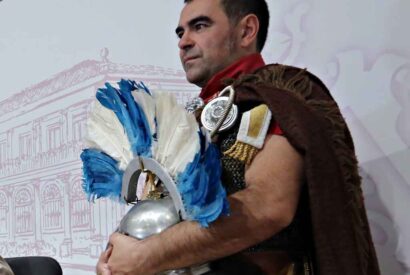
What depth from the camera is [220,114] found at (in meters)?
1.15

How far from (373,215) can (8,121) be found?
161 cm

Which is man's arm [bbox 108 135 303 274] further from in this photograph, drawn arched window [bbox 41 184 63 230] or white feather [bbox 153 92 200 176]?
drawn arched window [bbox 41 184 63 230]

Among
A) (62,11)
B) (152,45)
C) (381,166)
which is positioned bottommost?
(381,166)

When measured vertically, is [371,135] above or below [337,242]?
above

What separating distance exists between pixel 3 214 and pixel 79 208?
0.56 meters

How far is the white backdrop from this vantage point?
4.36 feet

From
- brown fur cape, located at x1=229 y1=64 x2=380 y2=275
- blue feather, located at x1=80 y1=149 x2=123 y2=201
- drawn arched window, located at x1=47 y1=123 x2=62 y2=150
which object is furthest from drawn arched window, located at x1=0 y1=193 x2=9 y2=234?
brown fur cape, located at x1=229 y1=64 x2=380 y2=275

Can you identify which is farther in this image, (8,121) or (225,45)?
(8,121)

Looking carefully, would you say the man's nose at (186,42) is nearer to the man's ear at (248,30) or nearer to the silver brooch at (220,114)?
the man's ear at (248,30)

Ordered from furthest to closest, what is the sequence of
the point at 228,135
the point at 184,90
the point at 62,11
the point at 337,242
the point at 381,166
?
the point at 62,11 → the point at 184,90 → the point at 381,166 → the point at 228,135 → the point at 337,242

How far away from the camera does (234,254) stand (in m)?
1.12

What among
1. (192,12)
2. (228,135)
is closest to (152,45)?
(192,12)

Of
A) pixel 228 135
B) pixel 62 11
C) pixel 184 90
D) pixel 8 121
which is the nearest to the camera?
pixel 228 135

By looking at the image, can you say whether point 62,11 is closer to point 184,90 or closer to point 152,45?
point 152,45
